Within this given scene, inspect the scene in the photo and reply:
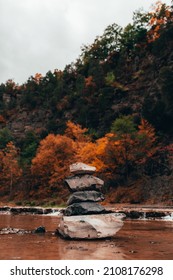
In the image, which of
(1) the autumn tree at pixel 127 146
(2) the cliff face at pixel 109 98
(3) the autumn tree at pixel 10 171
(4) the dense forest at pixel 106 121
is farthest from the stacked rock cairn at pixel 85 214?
(3) the autumn tree at pixel 10 171

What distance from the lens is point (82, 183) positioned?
1605cm

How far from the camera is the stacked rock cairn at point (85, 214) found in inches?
549

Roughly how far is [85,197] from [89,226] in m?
1.94

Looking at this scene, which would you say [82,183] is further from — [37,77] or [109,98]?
[37,77]

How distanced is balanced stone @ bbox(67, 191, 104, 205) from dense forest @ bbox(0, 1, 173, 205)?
2051 cm

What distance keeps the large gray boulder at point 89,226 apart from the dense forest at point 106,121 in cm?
2159

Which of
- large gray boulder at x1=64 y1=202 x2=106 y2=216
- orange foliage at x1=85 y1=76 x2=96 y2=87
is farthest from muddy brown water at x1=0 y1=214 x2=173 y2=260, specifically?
orange foliage at x1=85 y1=76 x2=96 y2=87

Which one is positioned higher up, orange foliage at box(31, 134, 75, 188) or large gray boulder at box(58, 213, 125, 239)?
orange foliage at box(31, 134, 75, 188)

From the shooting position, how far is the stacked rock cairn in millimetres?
13953

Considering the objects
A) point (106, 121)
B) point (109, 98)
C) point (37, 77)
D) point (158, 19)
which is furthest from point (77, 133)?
point (37, 77)

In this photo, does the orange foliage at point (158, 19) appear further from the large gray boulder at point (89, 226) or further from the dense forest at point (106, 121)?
the large gray boulder at point (89, 226)

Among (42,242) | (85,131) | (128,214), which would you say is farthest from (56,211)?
(85,131)

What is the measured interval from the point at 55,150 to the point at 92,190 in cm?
3468

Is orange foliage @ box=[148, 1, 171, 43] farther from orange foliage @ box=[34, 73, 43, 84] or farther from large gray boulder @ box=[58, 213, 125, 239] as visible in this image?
large gray boulder @ box=[58, 213, 125, 239]
